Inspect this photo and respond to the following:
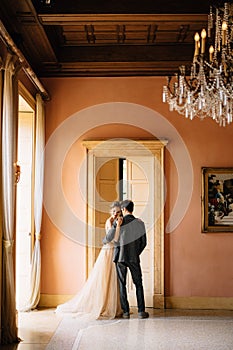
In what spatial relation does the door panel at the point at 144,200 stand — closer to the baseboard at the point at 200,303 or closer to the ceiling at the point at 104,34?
the baseboard at the point at 200,303

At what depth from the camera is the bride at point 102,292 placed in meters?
7.30

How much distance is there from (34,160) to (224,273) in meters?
3.22

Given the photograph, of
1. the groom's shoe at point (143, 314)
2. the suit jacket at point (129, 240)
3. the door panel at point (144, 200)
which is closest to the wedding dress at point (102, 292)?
the suit jacket at point (129, 240)

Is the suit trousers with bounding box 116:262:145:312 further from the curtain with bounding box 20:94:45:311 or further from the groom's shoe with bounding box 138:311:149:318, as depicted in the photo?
the curtain with bounding box 20:94:45:311

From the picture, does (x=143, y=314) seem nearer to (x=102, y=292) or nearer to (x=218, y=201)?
(x=102, y=292)

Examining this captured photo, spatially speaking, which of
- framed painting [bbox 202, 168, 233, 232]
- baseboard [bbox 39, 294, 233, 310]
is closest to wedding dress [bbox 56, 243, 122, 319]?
baseboard [bbox 39, 294, 233, 310]

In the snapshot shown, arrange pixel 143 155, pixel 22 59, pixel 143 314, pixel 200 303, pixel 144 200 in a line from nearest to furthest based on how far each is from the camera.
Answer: pixel 22 59 → pixel 143 314 → pixel 200 303 → pixel 143 155 → pixel 144 200

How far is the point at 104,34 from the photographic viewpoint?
7.57 m

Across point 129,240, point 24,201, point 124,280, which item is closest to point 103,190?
point 24,201

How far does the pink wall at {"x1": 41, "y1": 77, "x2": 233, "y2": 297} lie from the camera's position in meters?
8.14

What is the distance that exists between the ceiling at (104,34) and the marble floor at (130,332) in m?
3.36

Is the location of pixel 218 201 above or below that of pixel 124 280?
above

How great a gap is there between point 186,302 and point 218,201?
1542 millimetres

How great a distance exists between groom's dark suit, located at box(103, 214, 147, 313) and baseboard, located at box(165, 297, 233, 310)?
890 millimetres
